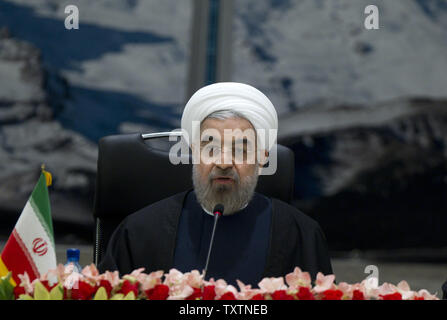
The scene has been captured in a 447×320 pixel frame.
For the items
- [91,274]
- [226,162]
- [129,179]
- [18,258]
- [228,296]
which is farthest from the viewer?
[129,179]

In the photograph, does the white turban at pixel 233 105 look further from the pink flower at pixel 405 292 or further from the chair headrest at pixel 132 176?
the pink flower at pixel 405 292

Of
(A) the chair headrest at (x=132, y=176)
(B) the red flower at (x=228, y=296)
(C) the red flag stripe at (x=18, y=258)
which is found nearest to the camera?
(B) the red flower at (x=228, y=296)

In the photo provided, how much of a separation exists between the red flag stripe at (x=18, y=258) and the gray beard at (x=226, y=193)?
51 centimetres

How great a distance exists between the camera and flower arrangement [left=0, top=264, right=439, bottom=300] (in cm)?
88

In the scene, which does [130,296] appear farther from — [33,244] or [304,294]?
[33,244]

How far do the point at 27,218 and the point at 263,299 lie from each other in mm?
914

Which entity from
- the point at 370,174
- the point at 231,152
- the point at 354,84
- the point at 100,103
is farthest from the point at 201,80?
the point at 231,152

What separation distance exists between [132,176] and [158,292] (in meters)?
0.95

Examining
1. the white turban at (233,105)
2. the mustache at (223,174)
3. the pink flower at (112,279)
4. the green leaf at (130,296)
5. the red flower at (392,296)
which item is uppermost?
the white turban at (233,105)

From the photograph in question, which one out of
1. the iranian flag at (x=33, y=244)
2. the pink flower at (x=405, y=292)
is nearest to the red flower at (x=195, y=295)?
the pink flower at (x=405, y=292)

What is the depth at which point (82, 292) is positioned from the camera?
88 centimetres

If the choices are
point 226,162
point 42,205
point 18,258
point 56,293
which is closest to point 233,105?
point 226,162

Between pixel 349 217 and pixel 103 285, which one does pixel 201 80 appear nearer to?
pixel 349 217

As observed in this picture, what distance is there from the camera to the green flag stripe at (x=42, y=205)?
61.7 inches
